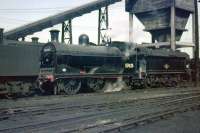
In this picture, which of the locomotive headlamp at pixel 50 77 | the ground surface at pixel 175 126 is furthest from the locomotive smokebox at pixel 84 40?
the ground surface at pixel 175 126

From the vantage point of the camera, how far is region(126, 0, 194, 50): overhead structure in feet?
136

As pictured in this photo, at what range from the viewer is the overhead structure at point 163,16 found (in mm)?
41500

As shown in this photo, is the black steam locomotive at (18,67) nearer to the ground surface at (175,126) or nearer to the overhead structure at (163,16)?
the ground surface at (175,126)

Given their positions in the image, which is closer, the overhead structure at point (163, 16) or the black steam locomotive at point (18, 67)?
the black steam locomotive at point (18, 67)

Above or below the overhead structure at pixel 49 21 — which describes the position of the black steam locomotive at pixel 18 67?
below

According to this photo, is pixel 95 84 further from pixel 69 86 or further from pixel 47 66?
pixel 47 66

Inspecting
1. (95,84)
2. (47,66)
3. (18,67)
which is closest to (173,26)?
(95,84)

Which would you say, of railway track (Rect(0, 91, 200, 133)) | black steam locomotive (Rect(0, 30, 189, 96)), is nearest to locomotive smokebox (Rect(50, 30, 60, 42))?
black steam locomotive (Rect(0, 30, 189, 96))

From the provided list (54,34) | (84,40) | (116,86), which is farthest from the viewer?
(54,34)

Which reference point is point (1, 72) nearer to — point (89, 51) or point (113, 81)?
point (89, 51)

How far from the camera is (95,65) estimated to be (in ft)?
76.7

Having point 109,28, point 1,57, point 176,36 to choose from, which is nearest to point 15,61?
point 1,57

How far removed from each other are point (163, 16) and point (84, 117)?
33.5 meters

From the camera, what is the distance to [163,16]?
43094 mm
